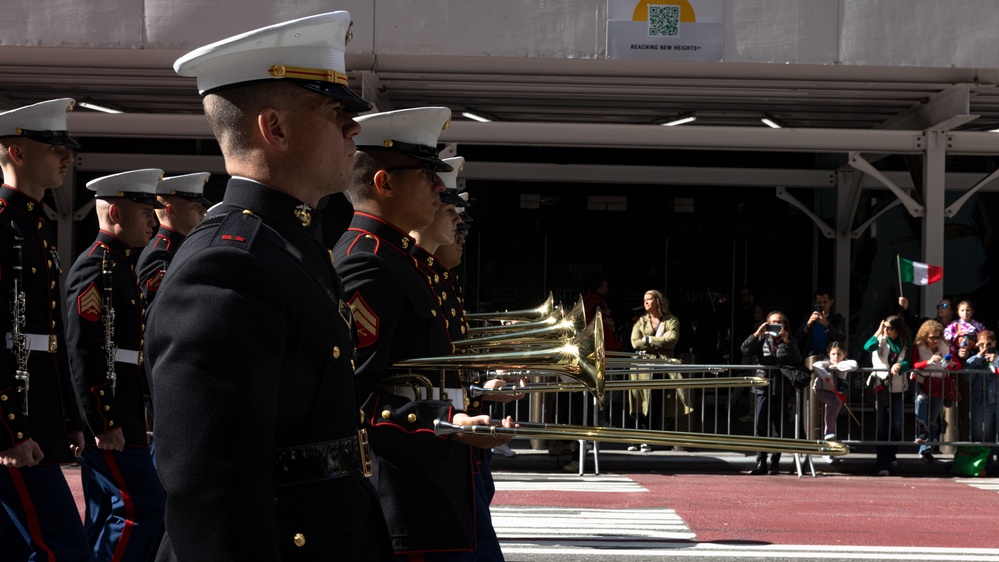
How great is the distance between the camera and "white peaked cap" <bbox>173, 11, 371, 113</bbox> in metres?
2.71

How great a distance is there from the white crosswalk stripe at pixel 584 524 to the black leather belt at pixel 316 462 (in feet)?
18.9

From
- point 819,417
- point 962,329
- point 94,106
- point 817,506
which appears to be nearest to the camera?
point 817,506

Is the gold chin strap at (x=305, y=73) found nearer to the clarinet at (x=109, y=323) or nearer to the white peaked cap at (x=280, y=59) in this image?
the white peaked cap at (x=280, y=59)

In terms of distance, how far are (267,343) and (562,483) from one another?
32.6 ft

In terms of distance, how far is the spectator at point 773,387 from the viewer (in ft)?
43.8

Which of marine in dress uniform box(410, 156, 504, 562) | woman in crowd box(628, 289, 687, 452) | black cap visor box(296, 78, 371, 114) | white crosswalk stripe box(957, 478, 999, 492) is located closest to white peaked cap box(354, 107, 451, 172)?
→ marine in dress uniform box(410, 156, 504, 562)

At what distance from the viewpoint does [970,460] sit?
530 inches

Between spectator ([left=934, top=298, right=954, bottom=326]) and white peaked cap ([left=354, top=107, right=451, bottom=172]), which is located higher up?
white peaked cap ([left=354, top=107, right=451, bottom=172])

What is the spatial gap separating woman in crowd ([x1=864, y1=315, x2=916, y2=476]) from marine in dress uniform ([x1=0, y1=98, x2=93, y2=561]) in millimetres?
9813

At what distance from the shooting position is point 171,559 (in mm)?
2516

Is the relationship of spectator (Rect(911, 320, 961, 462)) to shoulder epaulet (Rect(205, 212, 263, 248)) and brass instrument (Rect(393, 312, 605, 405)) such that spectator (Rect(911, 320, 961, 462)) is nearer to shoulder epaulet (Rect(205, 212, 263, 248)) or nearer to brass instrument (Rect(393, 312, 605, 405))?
brass instrument (Rect(393, 312, 605, 405))

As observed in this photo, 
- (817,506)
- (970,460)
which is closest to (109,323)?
(817,506)

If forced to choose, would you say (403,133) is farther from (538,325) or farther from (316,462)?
(316,462)

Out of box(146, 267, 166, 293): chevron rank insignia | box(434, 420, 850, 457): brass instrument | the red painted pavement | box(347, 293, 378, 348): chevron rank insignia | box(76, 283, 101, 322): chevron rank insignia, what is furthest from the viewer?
the red painted pavement
